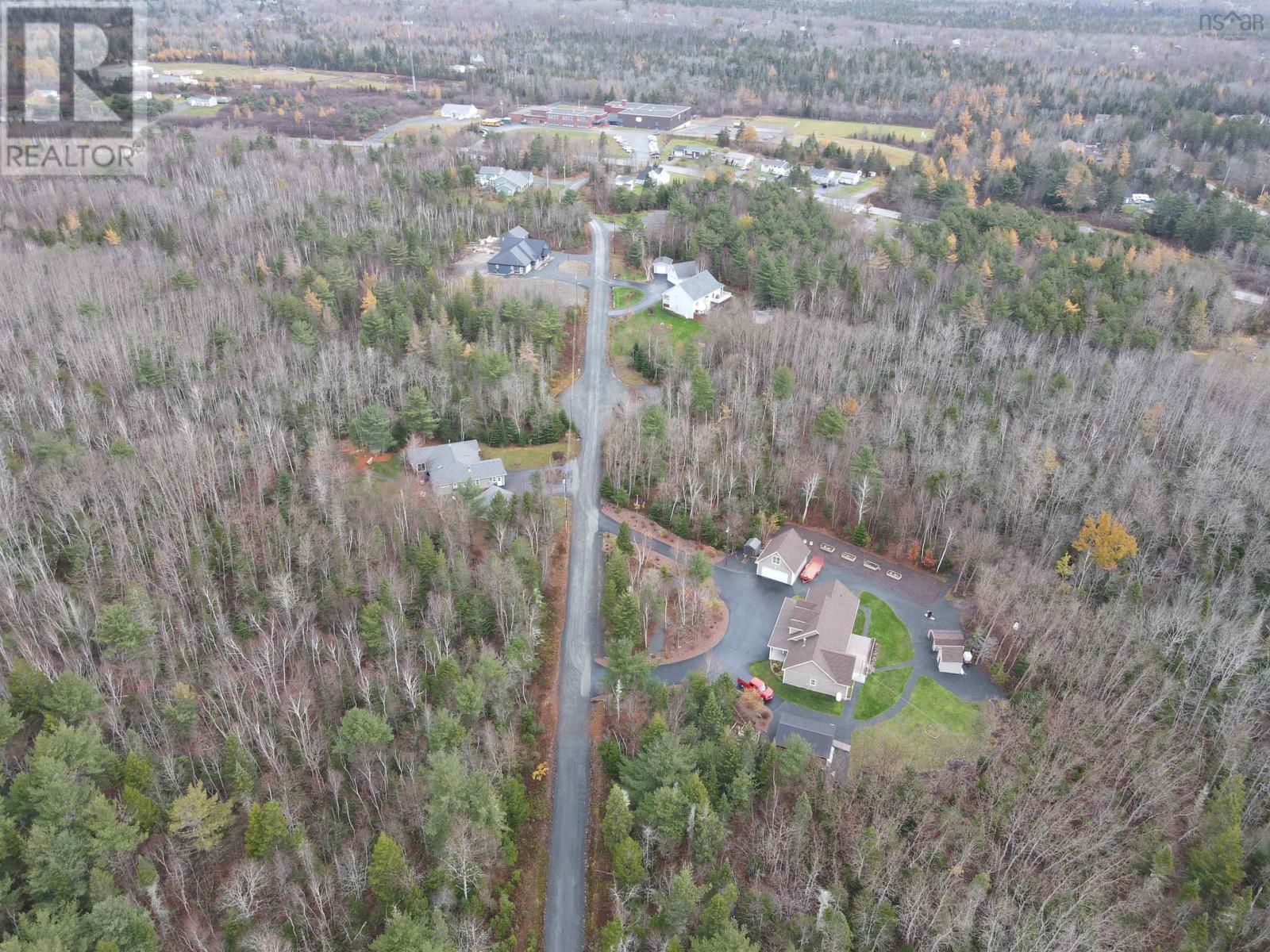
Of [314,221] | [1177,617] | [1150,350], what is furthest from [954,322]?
[314,221]

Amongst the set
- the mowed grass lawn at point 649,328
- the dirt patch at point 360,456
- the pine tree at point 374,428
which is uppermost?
the mowed grass lawn at point 649,328

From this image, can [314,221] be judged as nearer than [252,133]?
Yes

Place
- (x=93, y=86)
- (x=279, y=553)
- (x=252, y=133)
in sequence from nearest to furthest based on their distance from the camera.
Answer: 1. (x=279, y=553)
2. (x=252, y=133)
3. (x=93, y=86)

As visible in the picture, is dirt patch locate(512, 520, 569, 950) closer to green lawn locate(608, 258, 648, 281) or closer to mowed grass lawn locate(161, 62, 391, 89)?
green lawn locate(608, 258, 648, 281)

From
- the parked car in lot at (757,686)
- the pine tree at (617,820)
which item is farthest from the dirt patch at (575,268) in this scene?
the pine tree at (617,820)

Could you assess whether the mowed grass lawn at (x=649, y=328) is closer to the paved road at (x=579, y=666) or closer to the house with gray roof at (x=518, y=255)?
the paved road at (x=579, y=666)

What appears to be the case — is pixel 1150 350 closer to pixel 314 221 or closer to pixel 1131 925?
pixel 1131 925

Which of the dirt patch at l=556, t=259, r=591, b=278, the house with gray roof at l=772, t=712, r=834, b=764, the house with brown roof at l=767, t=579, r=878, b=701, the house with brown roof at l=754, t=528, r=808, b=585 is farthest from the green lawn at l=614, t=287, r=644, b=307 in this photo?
the house with gray roof at l=772, t=712, r=834, b=764
